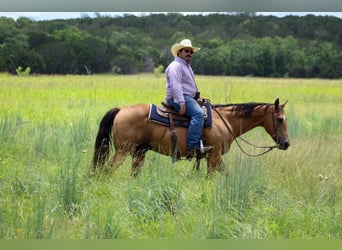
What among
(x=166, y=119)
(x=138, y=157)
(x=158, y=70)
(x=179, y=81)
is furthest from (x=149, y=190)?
(x=158, y=70)

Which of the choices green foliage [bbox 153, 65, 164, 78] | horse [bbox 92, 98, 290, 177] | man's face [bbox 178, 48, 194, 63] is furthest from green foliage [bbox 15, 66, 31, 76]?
man's face [bbox 178, 48, 194, 63]

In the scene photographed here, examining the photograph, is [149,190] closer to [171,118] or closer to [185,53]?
[171,118]

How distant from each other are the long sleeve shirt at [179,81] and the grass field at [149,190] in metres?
0.70

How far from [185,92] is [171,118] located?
294 millimetres

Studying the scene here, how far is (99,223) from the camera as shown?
12.0ft

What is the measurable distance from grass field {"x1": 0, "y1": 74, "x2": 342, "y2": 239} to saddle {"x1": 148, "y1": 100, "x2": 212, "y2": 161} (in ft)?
1.18

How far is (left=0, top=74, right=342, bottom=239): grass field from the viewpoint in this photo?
144 inches

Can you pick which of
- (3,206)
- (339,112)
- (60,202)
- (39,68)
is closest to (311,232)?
(60,202)

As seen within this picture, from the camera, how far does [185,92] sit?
511cm

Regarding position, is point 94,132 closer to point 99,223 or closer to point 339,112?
point 99,223

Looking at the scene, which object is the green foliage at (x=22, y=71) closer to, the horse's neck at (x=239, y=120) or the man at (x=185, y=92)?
the man at (x=185, y=92)

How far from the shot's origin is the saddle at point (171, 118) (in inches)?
201

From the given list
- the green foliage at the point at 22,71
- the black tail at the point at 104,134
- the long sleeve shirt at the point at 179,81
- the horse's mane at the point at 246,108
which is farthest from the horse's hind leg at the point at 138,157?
the green foliage at the point at 22,71

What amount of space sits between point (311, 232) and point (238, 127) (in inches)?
70.6
